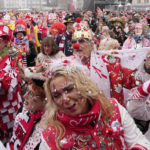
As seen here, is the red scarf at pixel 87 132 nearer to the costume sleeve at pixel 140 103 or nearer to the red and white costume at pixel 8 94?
the costume sleeve at pixel 140 103

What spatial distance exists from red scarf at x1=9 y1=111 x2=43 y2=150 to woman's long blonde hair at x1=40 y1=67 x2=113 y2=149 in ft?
1.27

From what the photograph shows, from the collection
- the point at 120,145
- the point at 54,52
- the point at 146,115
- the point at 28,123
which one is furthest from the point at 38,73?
the point at 54,52

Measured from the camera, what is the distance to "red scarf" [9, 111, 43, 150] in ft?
6.81

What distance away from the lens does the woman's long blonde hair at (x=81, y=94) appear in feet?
5.41

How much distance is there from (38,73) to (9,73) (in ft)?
3.09

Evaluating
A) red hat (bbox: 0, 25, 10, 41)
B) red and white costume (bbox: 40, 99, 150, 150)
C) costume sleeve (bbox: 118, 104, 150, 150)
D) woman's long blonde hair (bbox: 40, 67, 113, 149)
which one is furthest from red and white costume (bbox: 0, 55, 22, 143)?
costume sleeve (bbox: 118, 104, 150, 150)

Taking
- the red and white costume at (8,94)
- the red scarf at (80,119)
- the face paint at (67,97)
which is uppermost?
the face paint at (67,97)

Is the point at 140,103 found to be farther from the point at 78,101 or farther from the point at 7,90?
the point at 7,90

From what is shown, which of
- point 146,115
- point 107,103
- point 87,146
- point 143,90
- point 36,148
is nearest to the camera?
point 87,146

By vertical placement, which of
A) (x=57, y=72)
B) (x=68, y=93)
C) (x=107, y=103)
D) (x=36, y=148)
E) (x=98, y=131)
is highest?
(x=57, y=72)

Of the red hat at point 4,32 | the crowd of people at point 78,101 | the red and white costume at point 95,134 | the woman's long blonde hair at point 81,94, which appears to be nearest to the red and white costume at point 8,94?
the crowd of people at point 78,101

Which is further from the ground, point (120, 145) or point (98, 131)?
point (98, 131)

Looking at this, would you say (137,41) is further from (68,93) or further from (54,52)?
(68,93)

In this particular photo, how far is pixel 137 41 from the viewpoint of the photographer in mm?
5840
